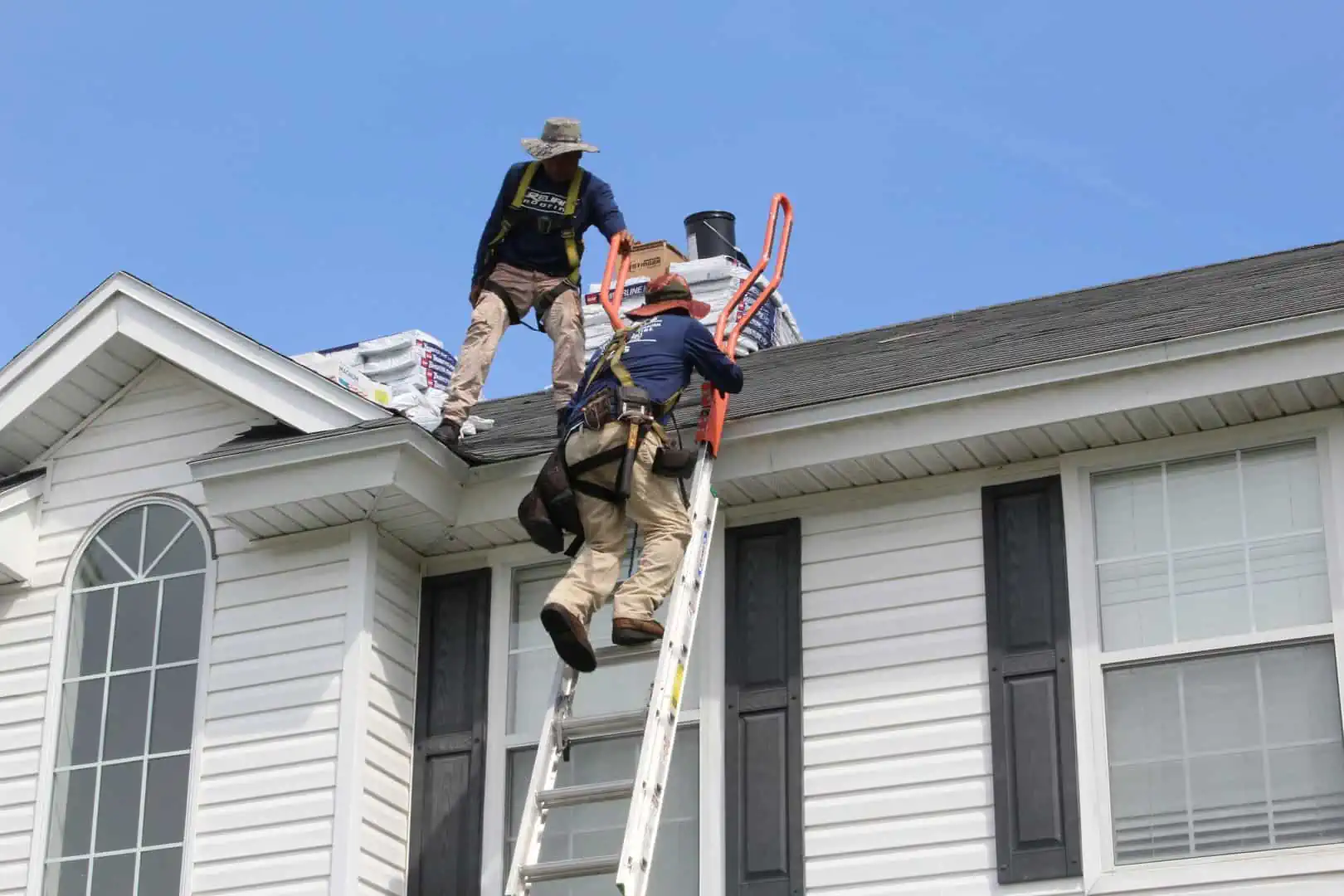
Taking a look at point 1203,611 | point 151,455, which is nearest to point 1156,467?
point 1203,611

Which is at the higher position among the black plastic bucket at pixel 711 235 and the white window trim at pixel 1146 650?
the black plastic bucket at pixel 711 235

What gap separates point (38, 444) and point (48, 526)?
471mm

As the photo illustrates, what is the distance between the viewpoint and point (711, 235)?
16.8 metres

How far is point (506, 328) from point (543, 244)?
0.46m

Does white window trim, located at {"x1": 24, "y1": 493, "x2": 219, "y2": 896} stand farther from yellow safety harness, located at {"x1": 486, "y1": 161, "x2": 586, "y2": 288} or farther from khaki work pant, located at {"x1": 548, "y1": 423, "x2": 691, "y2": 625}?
khaki work pant, located at {"x1": 548, "y1": 423, "x2": 691, "y2": 625}

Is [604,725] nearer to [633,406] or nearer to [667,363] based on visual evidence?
[633,406]

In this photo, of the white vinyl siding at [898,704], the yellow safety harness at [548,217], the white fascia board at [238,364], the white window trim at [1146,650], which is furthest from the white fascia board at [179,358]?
the white window trim at [1146,650]

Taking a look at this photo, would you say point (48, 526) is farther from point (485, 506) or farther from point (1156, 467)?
point (1156, 467)

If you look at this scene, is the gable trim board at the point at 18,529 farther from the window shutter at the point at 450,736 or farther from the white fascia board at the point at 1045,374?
the white fascia board at the point at 1045,374

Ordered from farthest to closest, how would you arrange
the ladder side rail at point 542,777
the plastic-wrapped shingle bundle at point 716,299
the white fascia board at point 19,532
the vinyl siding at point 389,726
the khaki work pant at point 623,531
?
1. the plastic-wrapped shingle bundle at point 716,299
2. the white fascia board at point 19,532
3. the vinyl siding at point 389,726
4. the khaki work pant at point 623,531
5. the ladder side rail at point 542,777

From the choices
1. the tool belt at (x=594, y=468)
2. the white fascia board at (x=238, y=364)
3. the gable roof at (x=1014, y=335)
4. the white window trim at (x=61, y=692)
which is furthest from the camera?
the white fascia board at (x=238, y=364)

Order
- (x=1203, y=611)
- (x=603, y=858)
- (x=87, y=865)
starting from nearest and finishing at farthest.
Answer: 1. (x=603, y=858)
2. (x=1203, y=611)
3. (x=87, y=865)

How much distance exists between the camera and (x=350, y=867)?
1062 centimetres

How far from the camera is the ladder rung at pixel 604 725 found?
32.3 feet
